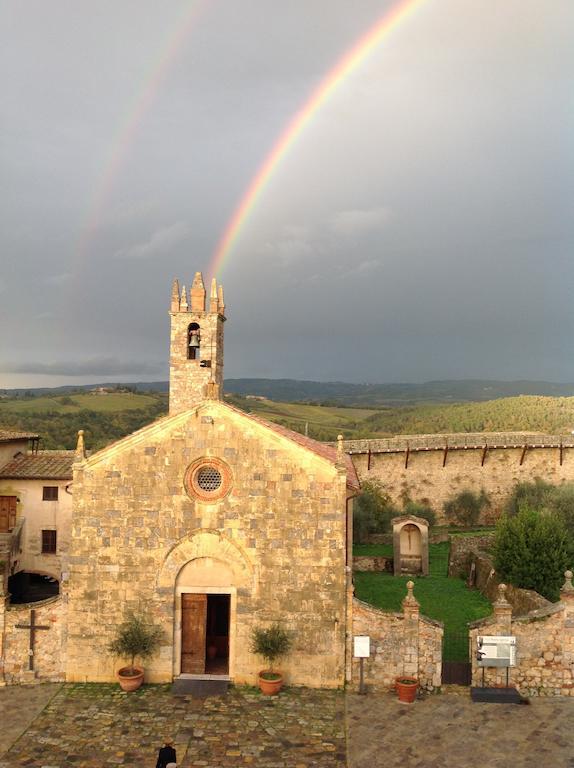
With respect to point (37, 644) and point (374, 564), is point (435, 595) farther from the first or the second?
point (37, 644)

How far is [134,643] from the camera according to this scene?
17984mm

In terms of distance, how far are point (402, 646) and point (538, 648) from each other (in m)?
3.72

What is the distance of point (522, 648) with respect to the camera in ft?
57.4

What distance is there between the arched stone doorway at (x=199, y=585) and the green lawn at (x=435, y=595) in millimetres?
7857

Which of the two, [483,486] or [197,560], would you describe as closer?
[197,560]

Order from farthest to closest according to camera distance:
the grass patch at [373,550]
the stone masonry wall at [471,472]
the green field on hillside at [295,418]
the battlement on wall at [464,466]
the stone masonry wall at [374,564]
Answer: the green field on hillside at [295,418], the stone masonry wall at [471,472], the battlement on wall at [464,466], the grass patch at [373,550], the stone masonry wall at [374,564]

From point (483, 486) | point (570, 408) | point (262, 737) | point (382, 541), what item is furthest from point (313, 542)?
point (570, 408)

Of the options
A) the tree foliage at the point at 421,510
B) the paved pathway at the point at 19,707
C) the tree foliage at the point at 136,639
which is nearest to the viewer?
the paved pathway at the point at 19,707

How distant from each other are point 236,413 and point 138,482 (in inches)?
139

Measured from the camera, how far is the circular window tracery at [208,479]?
1850 cm

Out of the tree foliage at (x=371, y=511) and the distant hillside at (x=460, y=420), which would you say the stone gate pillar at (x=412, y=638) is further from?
the distant hillside at (x=460, y=420)

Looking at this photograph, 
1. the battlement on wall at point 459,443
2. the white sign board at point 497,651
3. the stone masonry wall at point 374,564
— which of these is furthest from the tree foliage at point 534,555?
the battlement on wall at point 459,443

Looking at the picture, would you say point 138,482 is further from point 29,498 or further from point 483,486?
point 483,486

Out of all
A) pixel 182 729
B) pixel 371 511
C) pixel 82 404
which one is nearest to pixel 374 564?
pixel 371 511
